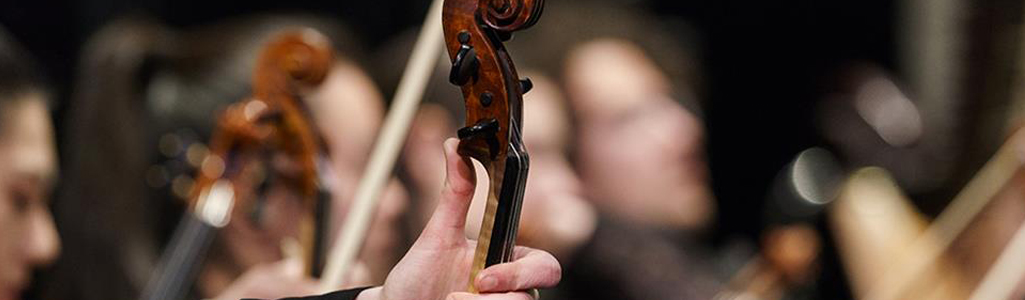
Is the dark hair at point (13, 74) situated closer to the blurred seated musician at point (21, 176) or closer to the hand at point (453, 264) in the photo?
the blurred seated musician at point (21, 176)

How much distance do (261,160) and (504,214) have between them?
26.4 inches

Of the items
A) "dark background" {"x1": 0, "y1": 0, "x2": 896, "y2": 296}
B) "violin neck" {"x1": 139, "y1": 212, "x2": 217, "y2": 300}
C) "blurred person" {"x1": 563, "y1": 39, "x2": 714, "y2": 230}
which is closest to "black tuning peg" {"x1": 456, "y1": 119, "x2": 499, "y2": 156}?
"violin neck" {"x1": 139, "y1": 212, "x2": 217, "y2": 300}

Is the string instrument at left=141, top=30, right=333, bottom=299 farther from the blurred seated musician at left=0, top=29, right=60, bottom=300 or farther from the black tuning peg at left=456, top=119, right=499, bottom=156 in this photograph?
the black tuning peg at left=456, top=119, right=499, bottom=156

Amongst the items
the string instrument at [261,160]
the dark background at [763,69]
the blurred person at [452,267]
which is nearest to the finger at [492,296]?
the blurred person at [452,267]

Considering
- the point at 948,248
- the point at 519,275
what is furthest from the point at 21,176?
the point at 948,248

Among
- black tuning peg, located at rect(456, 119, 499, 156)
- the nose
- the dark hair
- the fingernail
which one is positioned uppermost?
black tuning peg, located at rect(456, 119, 499, 156)

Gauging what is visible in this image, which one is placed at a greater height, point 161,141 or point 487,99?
point 487,99

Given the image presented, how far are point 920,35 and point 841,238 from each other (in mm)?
465

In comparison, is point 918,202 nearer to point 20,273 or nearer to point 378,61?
point 378,61

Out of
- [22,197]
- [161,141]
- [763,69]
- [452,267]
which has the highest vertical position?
[452,267]

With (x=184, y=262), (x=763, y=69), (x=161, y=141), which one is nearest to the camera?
(x=184, y=262)

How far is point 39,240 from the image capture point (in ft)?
4.38

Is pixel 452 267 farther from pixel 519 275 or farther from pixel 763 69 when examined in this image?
pixel 763 69

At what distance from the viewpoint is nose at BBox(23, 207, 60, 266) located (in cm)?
130
